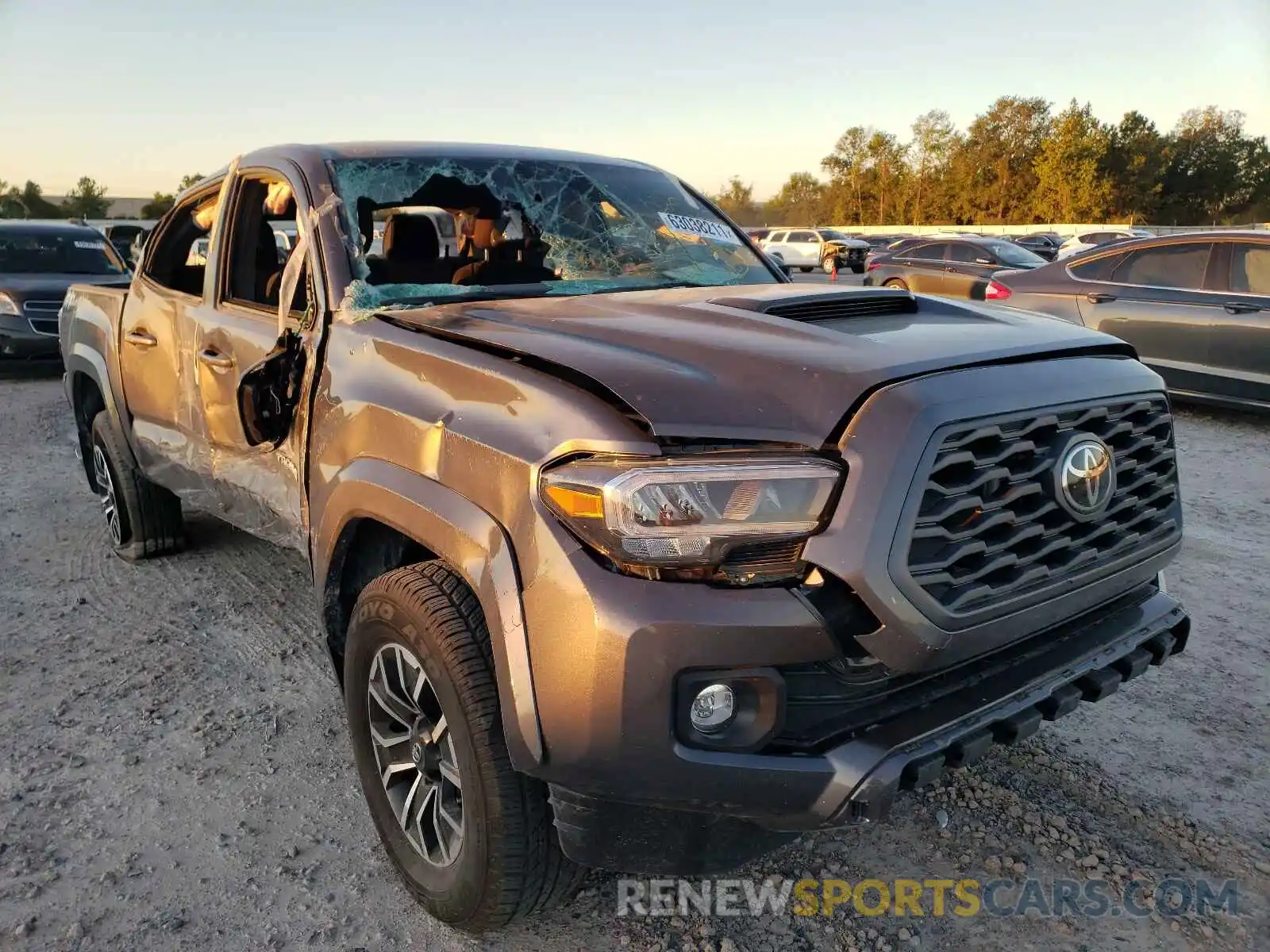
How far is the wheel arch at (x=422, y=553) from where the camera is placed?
73.8 inches

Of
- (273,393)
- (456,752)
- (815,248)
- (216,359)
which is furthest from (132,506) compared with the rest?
(815,248)

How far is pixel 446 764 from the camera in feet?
7.30

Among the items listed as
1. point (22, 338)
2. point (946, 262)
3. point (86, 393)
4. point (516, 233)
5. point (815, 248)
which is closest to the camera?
point (516, 233)

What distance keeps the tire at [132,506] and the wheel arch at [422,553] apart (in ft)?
7.68

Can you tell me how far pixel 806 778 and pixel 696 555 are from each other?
18.6 inches

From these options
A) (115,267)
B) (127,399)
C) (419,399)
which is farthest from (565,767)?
(115,267)

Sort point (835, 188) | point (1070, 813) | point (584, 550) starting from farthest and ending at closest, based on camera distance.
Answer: point (835, 188) → point (1070, 813) → point (584, 550)

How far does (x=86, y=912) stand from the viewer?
2365 millimetres

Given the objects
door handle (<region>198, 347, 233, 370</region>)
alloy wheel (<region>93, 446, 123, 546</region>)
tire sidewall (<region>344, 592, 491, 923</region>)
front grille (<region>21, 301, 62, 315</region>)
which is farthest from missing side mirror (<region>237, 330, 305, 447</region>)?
front grille (<region>21, 301, 62, 315</region>)

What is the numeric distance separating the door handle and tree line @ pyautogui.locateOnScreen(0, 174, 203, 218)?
148 feet

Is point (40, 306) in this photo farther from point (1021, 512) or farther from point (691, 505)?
point (1021, 512)

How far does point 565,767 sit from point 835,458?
0.79 metres

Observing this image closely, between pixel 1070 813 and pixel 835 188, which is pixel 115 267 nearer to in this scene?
pixel 1070 813

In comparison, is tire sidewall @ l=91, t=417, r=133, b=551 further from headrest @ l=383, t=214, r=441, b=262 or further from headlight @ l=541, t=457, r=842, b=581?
headlight @ l=541, t=457, r=842, b=581
